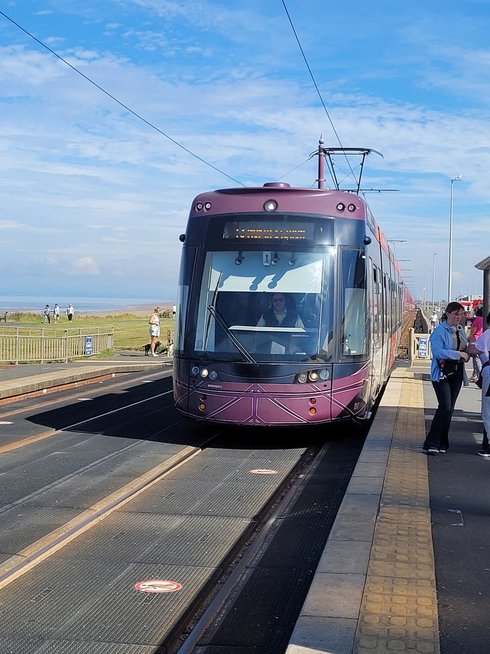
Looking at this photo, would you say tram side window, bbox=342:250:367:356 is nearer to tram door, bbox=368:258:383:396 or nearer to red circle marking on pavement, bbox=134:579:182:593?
tram door, bbox=368:258:383:396

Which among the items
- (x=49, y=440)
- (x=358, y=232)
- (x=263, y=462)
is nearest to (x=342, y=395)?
(x=263, y=462)

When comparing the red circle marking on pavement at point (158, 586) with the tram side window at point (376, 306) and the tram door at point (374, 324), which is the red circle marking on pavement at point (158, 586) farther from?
the tram side window at point (376, 306)

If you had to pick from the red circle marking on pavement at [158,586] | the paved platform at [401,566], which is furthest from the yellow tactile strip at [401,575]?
the red circle marking on pavement at [158,586]

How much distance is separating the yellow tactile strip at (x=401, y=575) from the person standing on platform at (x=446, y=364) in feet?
2.43

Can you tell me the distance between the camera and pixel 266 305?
11.4 m

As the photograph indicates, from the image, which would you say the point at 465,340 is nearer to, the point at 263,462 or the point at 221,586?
the point at 263,462

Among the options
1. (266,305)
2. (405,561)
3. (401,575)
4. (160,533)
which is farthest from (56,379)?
(401,575)

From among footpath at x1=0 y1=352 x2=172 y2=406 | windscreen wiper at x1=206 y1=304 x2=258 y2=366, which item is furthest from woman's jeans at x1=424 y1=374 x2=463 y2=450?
footpath at x1=0 y1=352 x2=172 y2=406

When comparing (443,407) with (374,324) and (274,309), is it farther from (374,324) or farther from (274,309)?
(374,324)

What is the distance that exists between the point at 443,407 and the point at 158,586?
16.9 ft

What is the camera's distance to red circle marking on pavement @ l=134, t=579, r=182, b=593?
5836 mm

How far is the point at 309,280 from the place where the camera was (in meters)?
11.5

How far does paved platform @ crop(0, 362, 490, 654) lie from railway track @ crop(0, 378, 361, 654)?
0.34 m

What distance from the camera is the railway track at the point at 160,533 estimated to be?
17.2ft
